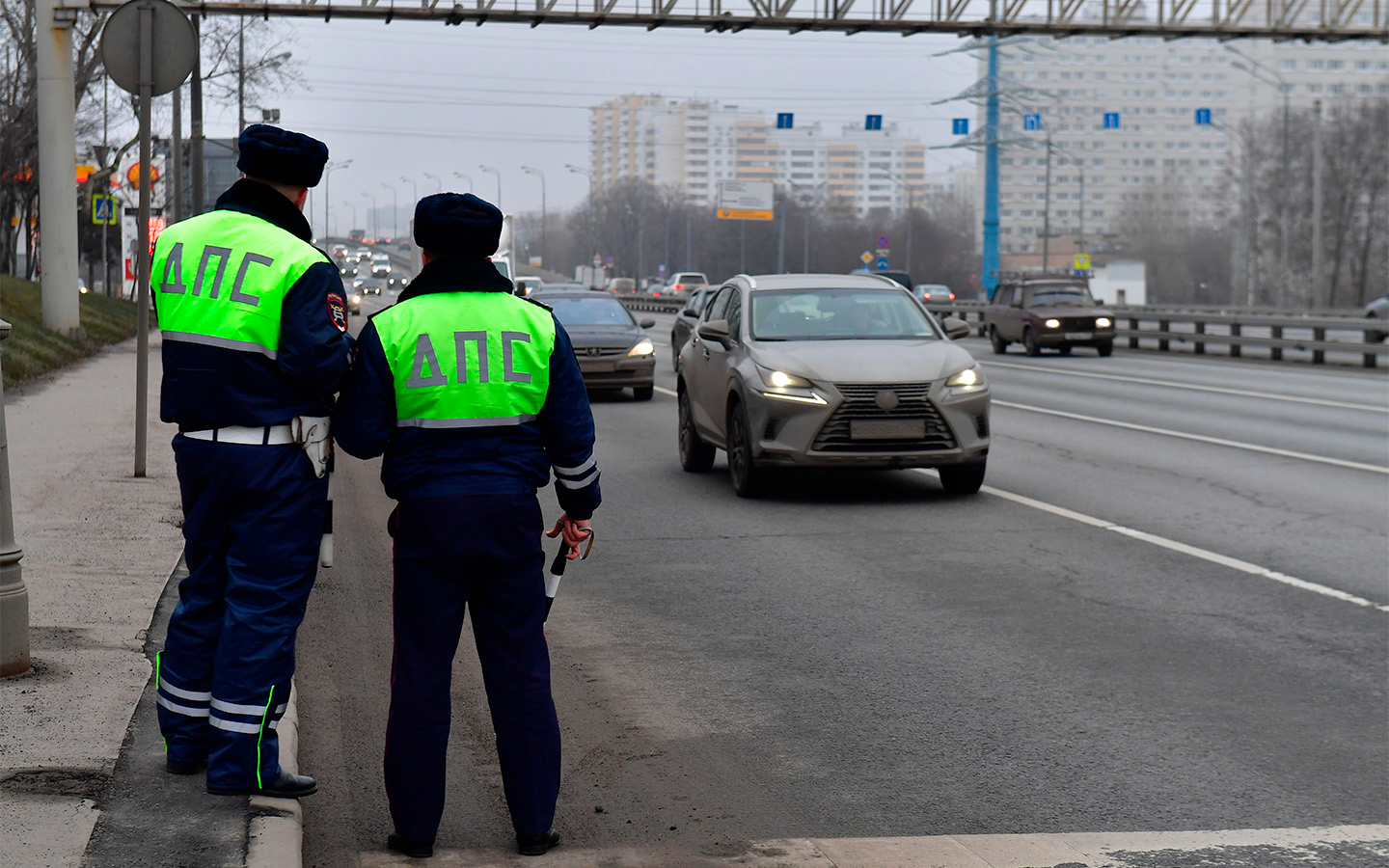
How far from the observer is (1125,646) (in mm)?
7070

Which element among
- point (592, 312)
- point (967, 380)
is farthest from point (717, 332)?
point (592, 312)

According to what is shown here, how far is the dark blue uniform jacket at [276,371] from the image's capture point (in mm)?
4387

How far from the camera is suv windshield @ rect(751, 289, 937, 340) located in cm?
1248

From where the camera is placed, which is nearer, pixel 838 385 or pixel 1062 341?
A: pixel 838 385

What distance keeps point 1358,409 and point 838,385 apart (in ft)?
36.8

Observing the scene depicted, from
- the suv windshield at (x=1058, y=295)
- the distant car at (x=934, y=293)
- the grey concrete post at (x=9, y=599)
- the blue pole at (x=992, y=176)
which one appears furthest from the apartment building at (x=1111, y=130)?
the grey concrete post at (x=9, y=599)

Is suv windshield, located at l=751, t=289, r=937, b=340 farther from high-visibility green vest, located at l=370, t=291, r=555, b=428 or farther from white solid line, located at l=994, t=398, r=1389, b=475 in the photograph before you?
high-visibility green vest, located at l=370, t=291, r=555, b=428

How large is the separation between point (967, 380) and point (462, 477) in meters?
7.81

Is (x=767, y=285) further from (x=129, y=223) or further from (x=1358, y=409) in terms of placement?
(x=129, y=223)

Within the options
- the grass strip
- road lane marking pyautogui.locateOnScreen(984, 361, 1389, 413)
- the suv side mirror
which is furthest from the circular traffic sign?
road lane marking pyautogui.locateOnScreen(984, 361, 1389, 413)

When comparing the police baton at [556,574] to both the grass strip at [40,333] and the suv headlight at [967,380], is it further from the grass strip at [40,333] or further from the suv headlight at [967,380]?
the grass strip at [40,333]

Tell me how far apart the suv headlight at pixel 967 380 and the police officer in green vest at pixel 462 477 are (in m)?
7.44

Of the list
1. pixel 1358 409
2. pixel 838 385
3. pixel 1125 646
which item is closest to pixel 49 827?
pixel 1125 646

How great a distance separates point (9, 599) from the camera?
5.55m
